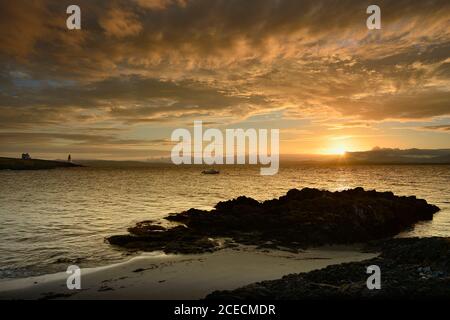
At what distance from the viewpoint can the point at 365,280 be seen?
12.7m

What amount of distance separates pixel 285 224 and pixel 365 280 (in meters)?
13.0

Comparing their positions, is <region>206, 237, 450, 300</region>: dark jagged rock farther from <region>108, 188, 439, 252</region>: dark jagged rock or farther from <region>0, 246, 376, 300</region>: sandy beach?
<region>108, 188, 439, 252</region>: dark jagged rock

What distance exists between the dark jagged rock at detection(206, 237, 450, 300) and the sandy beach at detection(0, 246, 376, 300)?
222 cm

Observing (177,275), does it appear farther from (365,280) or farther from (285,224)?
(285,224)

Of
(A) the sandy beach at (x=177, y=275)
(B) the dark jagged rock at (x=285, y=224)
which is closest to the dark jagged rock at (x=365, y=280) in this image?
(A) the sandy beach at (x=177, y=275)

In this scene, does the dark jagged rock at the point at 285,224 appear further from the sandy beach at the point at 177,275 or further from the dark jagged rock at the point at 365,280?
the dark jagged rock at the point at 365,280

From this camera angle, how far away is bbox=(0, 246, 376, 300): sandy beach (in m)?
13.6

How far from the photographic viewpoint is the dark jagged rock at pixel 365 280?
11.3 metres

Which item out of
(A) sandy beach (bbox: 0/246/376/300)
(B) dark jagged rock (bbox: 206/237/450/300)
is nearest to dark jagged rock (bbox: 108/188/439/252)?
(A) sandy beach (bbox: 0/246/376/300)

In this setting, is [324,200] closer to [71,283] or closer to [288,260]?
[288,260]

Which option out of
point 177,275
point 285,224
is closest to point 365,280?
point 177,275
